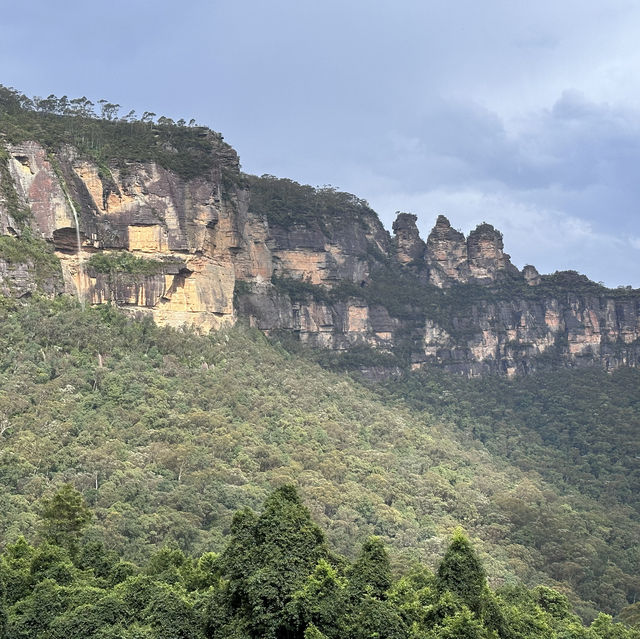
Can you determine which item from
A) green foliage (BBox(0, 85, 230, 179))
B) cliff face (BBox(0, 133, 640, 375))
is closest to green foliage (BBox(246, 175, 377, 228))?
cliff face (BBox(0, 133, 640, 375))

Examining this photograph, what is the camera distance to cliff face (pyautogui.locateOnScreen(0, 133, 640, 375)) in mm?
56094

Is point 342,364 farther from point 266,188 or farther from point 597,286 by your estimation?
point 597,286

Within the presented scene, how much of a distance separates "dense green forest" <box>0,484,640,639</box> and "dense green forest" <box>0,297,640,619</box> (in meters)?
9.26

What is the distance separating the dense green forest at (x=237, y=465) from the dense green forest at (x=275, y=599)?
9264 millimetres

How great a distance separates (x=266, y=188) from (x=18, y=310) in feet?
145

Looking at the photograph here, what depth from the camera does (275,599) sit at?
64.3 ft

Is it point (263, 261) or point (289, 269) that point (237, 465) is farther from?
point (289, 269)

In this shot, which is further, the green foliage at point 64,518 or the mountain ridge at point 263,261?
the mountain ridge at point 263,261

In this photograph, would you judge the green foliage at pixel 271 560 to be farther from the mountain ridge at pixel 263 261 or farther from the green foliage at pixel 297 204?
the green foliage at pixel 297 204

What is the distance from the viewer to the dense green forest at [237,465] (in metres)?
38.8

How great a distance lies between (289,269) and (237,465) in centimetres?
4249

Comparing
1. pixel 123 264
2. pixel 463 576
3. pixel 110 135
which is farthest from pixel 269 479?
pixel 110 135

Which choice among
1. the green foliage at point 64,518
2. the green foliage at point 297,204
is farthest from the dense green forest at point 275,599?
the green foliage at point 297,204

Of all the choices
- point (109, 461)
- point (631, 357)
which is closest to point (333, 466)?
point (109, 461)
